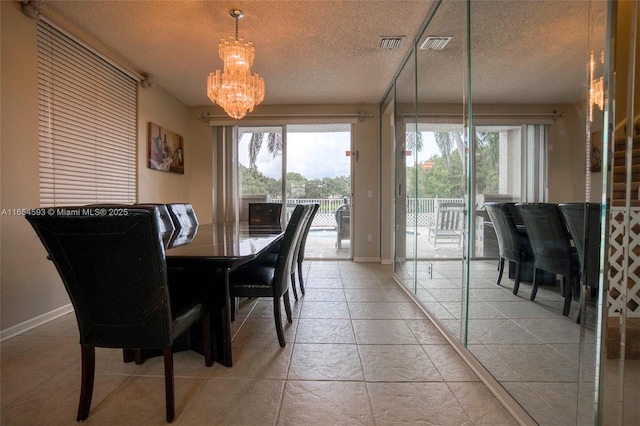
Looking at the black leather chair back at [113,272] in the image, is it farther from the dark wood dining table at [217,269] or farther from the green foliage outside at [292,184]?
the green foliage outside at [292,184]

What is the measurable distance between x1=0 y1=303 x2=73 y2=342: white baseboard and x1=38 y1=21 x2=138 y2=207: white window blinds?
3.04 ft

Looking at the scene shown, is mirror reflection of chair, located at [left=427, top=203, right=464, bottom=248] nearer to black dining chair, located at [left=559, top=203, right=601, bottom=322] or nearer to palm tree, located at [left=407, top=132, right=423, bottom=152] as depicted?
palm tree, located at [left=407, top=132, right=423, bottom=152]

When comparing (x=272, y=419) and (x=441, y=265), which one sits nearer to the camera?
(x=272, y=419)

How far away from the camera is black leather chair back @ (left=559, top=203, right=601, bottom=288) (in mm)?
933

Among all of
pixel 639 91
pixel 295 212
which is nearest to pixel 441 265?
pixel 295 212

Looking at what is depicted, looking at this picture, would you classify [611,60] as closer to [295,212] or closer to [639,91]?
[639,91]

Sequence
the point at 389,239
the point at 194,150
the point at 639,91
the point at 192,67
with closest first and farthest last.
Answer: the point at 639,91 → the point at 192,67 → the point at 389,239 → the point at 194,150

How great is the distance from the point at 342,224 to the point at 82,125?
3.68m

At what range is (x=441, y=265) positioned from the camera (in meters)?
2.39

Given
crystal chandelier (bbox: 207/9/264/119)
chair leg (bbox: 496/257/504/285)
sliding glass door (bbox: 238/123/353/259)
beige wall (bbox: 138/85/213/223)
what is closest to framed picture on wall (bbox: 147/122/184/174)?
beige wall (bbox: 138/85/213/223)

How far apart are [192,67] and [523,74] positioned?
11.2ft

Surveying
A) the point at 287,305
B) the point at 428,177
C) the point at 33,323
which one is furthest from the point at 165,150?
the point at 428,177

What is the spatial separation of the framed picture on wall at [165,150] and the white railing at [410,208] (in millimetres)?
1593

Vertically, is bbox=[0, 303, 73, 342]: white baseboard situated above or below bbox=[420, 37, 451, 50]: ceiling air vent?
below
